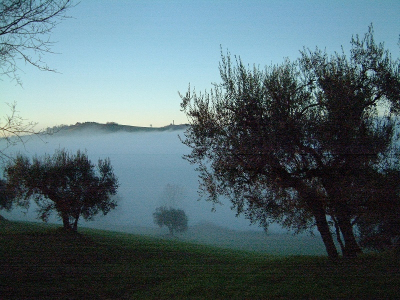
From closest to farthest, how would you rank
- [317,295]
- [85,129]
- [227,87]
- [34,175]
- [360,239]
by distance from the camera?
[317,295] < [227,87] < [360,239] < [85,129] < [34,175]

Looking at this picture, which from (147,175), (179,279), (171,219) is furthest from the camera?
(171,219)

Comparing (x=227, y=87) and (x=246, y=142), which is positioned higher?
(x=227, y=87)

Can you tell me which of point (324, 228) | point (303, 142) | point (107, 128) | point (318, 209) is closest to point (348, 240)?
point (324, 228)

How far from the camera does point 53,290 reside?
205 inches

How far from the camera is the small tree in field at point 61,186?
13.8 metres

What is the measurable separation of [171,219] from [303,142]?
30860mm

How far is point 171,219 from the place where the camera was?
116 feet

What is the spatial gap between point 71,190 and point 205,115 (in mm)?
10108

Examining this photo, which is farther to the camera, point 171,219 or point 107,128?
point 171,219

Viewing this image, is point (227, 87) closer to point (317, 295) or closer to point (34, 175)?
point (317, 295)

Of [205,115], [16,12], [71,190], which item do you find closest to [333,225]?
[205,115]

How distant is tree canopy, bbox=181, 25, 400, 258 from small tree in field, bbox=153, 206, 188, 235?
28685 millimetres

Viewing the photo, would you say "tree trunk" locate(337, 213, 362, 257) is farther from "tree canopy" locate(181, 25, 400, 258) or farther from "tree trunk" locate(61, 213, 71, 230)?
"tree trunk" locate(61, 213, 71, 230)

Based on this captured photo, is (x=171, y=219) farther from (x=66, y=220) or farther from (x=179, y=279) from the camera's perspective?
(x=179, y=279)
